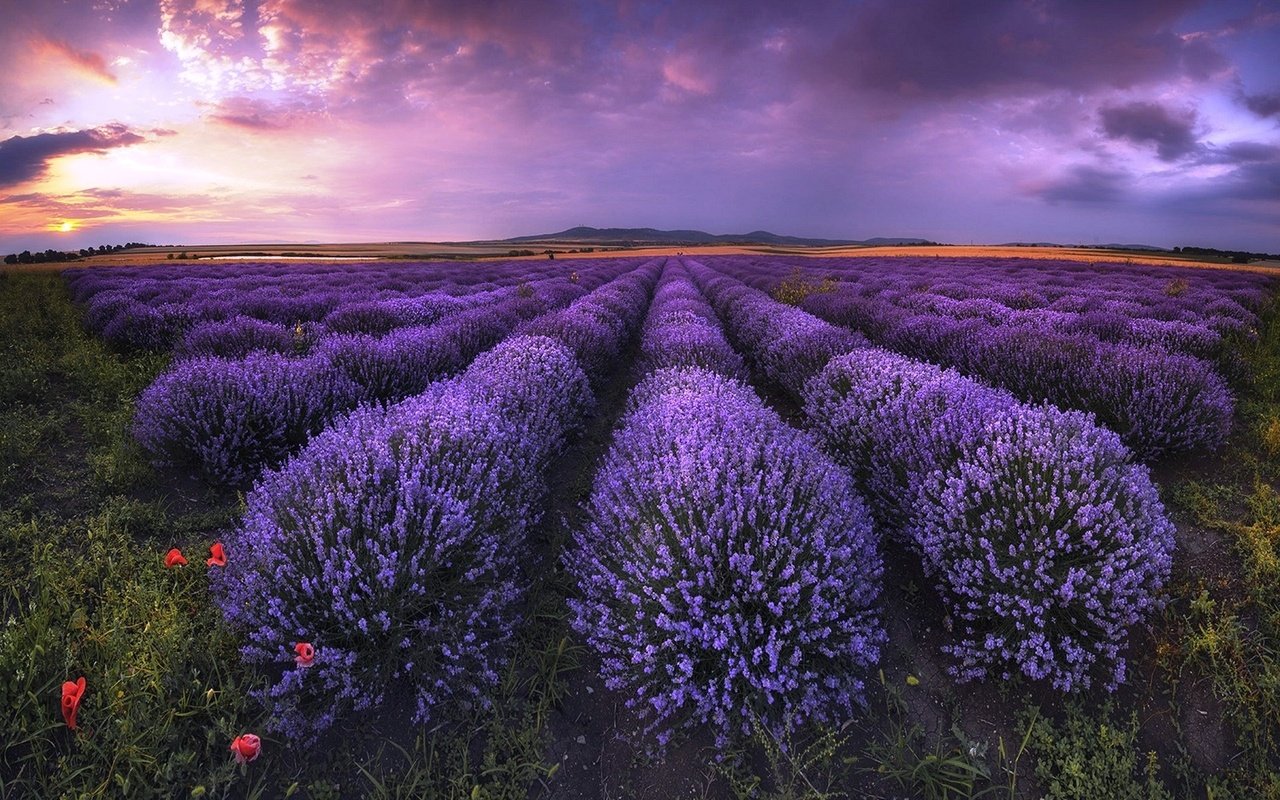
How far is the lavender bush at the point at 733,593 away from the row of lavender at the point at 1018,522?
45 cm

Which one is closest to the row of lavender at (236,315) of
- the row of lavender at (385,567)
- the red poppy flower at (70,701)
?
the row of lavender at (385,567)

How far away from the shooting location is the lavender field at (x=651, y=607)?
6.51 ft

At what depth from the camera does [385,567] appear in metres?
2.07

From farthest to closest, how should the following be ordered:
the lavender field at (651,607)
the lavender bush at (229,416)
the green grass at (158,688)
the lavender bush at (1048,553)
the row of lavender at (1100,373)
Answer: the row of lavender at (1100,373) → the lavender bush at (229,416) → the lavender bush at (1048,553) → the lavender field at (651,607) → the green grass at (158,688)

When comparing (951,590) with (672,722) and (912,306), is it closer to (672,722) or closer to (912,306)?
(672,722)

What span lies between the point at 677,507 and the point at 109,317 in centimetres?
1068

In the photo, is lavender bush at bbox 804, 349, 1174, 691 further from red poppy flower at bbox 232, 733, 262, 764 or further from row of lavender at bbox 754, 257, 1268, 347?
row of lavender at bbox 754, 257, 1268, 347

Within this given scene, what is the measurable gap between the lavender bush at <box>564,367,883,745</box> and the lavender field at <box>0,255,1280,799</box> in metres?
0.02

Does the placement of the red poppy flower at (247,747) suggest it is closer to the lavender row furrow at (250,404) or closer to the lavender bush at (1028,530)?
the lavender row furrow at (250,404)

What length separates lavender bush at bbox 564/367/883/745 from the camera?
2.05 m

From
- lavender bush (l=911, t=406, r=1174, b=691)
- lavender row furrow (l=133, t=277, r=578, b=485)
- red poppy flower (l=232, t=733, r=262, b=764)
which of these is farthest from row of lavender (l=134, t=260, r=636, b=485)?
lavender bush (l=911, t=406, r=1174, b=691)

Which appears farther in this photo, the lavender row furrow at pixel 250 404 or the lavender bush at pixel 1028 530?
the lavender row furrow at pixel 250 404

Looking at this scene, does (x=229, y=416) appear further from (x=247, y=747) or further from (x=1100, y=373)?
(x=1100, y=373)

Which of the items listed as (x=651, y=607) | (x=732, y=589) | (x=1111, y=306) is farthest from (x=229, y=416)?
(x=1111, y=306)
